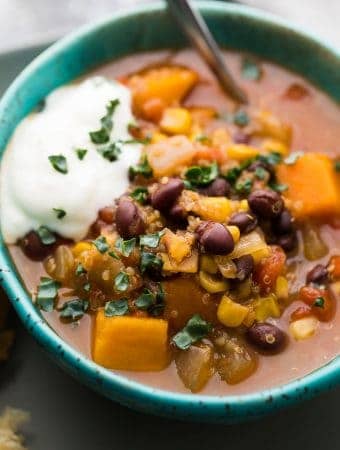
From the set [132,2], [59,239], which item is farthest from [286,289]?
[132,2]

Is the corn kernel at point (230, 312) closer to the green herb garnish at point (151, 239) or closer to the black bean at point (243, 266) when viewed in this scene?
the black bean at point (243, 266)

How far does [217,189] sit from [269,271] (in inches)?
11.0

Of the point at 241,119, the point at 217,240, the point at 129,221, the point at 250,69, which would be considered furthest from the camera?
the point at 250,69

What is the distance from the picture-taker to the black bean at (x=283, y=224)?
7.55 ft

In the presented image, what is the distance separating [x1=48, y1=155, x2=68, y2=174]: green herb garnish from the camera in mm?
2369

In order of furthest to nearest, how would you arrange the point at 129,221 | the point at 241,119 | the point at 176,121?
1. the point at 241,119
2. the point at 176,121
3. the point at 129,221

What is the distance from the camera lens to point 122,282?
2.16m

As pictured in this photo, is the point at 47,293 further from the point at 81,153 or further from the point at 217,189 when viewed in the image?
the point at 217,189

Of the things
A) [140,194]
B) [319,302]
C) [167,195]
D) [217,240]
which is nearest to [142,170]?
[140,194]

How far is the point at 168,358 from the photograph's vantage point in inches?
85.0

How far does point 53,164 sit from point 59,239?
22cm

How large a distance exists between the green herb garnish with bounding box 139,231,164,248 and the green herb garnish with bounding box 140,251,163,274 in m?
0.03

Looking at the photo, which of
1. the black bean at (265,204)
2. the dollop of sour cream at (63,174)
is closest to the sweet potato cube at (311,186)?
the black bean at (265,204)

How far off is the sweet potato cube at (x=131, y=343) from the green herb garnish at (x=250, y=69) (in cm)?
104
